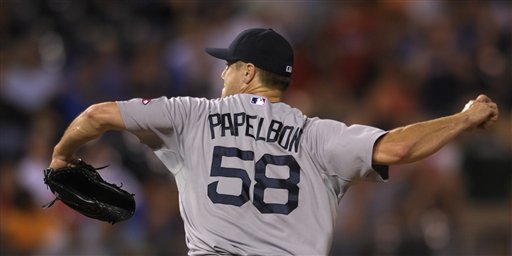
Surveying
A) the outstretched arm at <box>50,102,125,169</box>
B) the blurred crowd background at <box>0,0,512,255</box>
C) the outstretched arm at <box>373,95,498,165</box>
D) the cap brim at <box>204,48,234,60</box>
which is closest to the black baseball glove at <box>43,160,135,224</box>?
the outstretched arm at <box>50,102,125,169</box>

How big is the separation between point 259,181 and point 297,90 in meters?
5.86

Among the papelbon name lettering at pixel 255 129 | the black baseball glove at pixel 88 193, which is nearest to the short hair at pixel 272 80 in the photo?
the papelbon name lettering at pixel 255 129

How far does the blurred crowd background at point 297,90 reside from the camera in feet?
27.8

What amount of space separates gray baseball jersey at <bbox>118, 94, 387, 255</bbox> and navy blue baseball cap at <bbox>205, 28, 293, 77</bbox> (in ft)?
0.78

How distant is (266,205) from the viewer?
4434 mm

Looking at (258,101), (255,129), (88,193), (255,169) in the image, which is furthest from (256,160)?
(88,193)

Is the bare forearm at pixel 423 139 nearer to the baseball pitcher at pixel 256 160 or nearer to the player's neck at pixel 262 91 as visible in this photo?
the baseball pitcher at pixel 256 160

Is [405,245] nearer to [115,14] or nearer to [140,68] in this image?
[140,68]

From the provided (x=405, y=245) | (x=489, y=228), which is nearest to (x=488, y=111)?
(x=405, y=245)

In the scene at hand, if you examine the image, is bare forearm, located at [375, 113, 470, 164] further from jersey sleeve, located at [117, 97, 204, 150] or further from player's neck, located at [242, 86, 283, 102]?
jersey sleeve, located at [117, 97, 204, 150]

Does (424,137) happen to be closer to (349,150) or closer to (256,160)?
(349,150)

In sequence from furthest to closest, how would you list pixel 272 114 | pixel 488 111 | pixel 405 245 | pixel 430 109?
pixel 430 109 → pixel 405 245 → pixel 272 114 → pixel 488 111

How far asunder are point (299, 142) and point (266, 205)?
0.32 m

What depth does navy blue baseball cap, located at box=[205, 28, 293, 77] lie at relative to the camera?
4715mm
